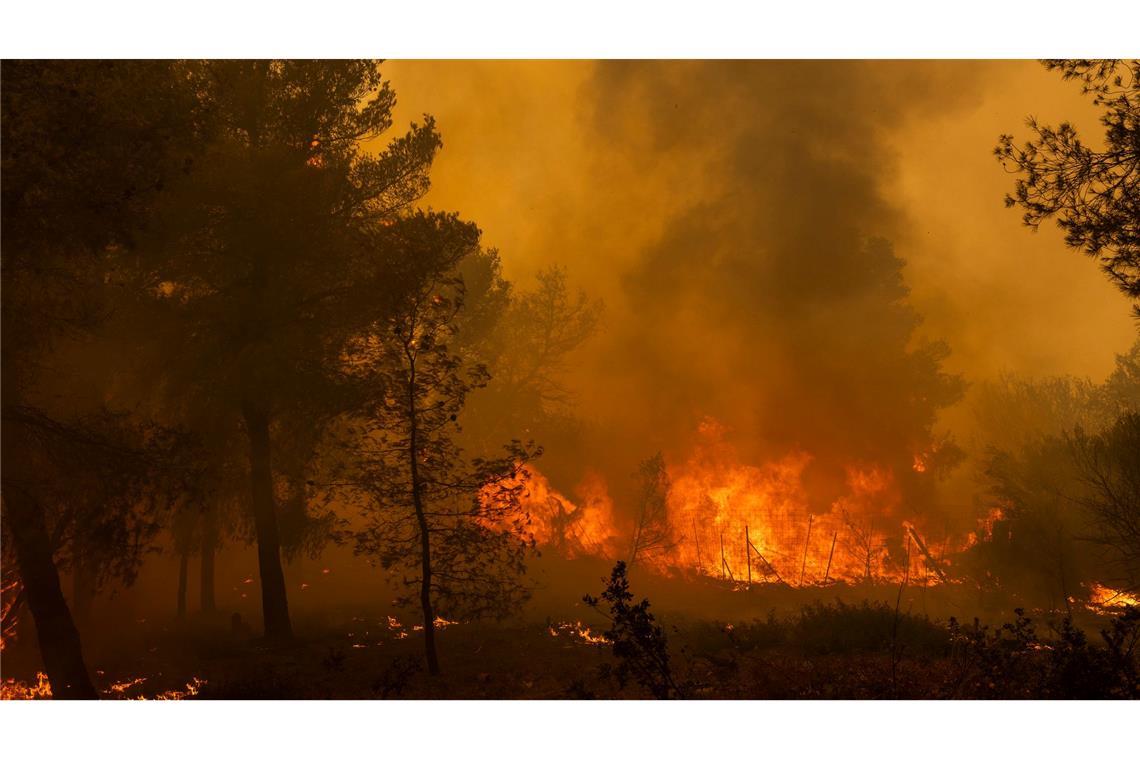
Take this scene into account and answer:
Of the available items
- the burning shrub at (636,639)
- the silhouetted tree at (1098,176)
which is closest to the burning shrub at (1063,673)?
the burning shrub at (636,639)

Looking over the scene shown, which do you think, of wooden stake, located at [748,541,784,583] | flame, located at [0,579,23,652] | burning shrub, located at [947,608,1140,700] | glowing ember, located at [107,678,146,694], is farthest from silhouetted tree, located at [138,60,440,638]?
wooden stake, located at [748,541,784,583]

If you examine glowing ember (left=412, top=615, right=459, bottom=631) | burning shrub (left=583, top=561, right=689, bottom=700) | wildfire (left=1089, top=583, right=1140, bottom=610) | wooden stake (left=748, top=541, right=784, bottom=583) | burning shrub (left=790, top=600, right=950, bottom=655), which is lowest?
wildfire (left=1089, top=583, right=1140, bottom=610)

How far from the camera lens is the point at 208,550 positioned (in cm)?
1609

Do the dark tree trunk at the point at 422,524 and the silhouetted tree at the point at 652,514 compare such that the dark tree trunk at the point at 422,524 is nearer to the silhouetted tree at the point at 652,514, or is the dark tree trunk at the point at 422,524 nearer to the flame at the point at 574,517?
the silhouetted tree at the point at 652,514

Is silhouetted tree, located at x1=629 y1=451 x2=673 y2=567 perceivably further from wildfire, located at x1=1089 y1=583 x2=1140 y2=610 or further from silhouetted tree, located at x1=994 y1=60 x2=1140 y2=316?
silhouetted tree, located at x1=994 y1=60 x2=1140 y2=316

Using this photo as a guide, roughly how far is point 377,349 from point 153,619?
10315 mm

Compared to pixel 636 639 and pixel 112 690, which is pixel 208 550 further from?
pixel 636 639

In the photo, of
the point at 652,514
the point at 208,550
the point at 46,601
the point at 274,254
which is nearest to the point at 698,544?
the point at 652,514

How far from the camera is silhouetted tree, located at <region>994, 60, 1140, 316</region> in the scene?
8.13 metres

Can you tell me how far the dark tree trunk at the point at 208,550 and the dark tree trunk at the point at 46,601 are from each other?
5.29 m

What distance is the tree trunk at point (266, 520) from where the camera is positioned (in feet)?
40.0

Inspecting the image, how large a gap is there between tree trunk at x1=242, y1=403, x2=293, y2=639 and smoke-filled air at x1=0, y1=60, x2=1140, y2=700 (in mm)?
58

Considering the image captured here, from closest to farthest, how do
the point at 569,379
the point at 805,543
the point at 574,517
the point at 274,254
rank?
the point at 274,254
the point at 805,543
the point at 574,517
the point at 569,379

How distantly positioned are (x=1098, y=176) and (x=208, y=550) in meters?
18.2
